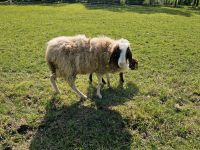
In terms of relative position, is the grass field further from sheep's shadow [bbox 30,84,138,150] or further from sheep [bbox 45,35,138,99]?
sheep [bbox 45,35,138,99]

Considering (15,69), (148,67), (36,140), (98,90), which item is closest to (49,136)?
(36,140)

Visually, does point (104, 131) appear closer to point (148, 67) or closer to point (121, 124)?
point (121, 124)

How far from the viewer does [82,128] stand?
22.4 feet

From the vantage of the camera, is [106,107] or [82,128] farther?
[106,107]

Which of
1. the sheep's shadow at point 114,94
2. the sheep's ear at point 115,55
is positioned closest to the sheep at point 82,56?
the sheep's ear at point 115,55

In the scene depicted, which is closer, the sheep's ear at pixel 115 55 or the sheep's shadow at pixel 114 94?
the sheep's ear at pixel 115 55

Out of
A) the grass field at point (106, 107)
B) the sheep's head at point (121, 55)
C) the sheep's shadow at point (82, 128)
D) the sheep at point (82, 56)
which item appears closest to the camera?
the sheep's shadow at point (82, 128)

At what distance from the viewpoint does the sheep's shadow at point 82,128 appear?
6.38m

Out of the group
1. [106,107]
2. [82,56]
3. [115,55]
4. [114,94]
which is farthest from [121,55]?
[114,94]

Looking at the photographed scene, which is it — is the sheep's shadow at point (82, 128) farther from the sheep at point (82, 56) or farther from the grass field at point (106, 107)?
the sheep at point (82, 56)

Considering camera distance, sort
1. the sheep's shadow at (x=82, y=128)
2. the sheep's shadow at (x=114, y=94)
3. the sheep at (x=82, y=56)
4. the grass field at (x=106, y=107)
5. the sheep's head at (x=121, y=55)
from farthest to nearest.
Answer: the sheep's shadow at (x=114, y=94) → the sheep at (x=82, y=56) → the sheep's head at (x=121, y=55) → the grass field at (x=106, y=107) → the sheep's shadow at (x=82, y=128)

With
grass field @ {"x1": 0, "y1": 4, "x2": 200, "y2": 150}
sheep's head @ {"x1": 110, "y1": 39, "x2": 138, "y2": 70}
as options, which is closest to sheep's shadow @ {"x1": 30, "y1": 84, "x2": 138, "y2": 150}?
grass field @ {"x1": 0, "y1": 4, "x2": 200, "y2": 150}

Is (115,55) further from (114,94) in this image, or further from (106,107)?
(114,94)

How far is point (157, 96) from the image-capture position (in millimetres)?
8602
